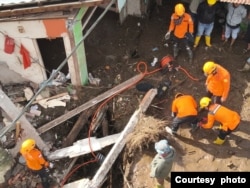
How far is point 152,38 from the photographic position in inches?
504

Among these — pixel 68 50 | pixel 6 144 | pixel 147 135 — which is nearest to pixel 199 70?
pixel 147 135

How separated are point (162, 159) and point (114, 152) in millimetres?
2002

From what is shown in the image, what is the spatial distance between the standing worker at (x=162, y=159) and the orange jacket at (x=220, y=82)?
7.67 ft

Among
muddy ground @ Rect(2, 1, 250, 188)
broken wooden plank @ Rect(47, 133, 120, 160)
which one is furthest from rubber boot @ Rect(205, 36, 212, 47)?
broken wooden plank @ Rect(47, 133, 120, 160)

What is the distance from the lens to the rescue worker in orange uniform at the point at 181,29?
1098cm

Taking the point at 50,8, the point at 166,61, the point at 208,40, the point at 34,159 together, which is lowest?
the point at 34,159

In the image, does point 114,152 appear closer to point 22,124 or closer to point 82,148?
point 82,148

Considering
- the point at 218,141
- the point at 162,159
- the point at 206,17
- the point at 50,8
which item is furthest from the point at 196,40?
the point at 162,159

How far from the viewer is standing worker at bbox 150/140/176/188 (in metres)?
8.04

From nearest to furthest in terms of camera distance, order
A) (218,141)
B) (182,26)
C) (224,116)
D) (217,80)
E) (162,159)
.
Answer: (162,159) < (224,116) < (217,80) < (218,141) < (182,26)

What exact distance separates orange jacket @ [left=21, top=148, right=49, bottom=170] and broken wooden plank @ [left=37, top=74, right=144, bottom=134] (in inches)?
61.0

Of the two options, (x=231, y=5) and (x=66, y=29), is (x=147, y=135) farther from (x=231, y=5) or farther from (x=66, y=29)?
(x=231, y=5)

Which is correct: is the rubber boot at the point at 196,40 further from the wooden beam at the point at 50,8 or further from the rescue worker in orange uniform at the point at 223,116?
the wooden beam at the point at 50,8

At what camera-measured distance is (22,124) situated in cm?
1037
